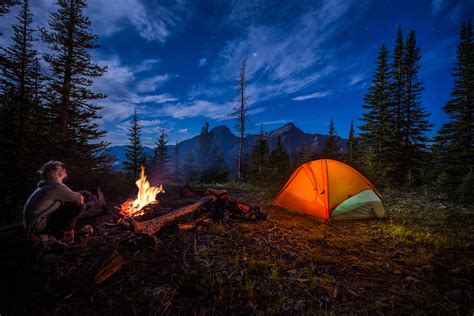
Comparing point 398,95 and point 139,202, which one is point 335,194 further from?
point 398,95

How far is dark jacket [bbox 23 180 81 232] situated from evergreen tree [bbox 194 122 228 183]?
2733cm

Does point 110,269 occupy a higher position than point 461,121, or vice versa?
point 461,121

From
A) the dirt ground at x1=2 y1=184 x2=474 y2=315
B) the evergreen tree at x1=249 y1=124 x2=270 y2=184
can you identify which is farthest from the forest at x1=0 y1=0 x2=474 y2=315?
the evergreen tree at x1=249 y1=124 x2=270 y2=184

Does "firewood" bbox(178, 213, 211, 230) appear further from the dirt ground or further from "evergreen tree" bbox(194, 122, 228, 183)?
"evergreen tree" bbox(194, 122, 228, 183)

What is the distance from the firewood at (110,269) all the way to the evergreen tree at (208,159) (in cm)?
2789

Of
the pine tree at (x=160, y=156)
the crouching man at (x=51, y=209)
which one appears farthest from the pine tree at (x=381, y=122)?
the pine tree at (x=160, y=156)

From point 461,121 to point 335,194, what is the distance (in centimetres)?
2026

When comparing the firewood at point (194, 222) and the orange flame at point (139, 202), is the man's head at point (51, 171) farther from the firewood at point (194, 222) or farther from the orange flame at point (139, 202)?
the firewood at point (194, 222)

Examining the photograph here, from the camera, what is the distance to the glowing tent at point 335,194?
6.69m

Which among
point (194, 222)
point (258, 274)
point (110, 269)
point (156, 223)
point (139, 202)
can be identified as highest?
point (139, 202)

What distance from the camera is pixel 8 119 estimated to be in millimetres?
9016

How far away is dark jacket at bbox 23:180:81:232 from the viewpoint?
370 centimetres

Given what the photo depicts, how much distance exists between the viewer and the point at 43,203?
12.3 feet

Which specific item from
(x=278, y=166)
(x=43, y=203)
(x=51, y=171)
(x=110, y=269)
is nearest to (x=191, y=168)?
(x=278, y=166)
